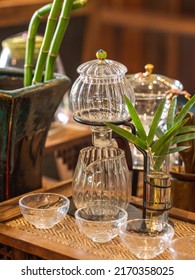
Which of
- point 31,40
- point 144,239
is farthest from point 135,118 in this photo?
point 31,40

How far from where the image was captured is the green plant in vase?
1.60 m

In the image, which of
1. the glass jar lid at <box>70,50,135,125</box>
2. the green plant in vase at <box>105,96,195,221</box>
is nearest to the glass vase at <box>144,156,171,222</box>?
the green plant in vase at <box>105,96,195,221</box>

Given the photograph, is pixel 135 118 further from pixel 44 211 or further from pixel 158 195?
pixel 44 211

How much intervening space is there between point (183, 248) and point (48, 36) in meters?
0.59

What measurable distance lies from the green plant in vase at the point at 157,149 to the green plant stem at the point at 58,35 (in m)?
0.30

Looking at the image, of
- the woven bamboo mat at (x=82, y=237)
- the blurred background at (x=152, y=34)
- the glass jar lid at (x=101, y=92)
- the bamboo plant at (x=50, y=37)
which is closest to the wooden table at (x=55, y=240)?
the woven bamboo mat at (x=82, y=237)

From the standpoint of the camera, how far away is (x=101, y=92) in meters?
1.66

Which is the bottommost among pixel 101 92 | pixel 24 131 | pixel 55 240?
pixel 55 240

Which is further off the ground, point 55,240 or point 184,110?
point 184,110

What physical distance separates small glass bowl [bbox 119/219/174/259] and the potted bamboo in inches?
14.3

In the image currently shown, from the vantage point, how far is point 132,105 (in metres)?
1.61

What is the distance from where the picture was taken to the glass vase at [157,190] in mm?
1612

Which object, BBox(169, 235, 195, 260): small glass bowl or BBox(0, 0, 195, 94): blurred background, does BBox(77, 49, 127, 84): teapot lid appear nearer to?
BBox(169, 235, 195, 260): small glass bowl
